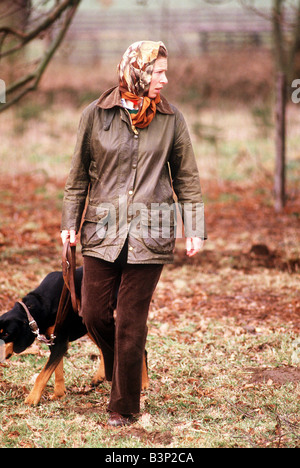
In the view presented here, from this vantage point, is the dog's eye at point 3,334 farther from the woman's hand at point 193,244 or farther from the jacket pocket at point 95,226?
the woman's hand at point 193,244

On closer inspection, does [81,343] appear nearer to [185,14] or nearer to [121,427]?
[121,427]

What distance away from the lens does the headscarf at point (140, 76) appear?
313 centimetres

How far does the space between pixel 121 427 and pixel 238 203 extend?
706cm

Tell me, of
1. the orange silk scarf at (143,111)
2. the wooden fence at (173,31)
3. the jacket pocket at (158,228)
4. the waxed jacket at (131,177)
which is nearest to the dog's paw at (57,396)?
the waxed jacket at (131,177)

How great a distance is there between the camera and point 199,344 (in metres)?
4.82

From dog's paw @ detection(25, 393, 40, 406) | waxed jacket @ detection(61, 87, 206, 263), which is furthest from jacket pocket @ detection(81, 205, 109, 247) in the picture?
dog's paw @ detection(25, 393, 40, 406)

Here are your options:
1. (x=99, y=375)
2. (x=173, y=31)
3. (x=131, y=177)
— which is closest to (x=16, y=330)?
(x=99, y=375)

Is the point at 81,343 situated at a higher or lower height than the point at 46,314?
lower

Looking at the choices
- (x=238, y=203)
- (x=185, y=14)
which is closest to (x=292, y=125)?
(x=238, y=203)

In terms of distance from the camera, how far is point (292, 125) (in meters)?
13.5

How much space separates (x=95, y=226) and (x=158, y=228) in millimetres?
374

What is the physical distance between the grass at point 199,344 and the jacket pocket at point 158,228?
113cm

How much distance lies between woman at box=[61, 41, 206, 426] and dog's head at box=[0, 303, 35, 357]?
59 centimetres

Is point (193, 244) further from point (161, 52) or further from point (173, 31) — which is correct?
point (173, 31)
